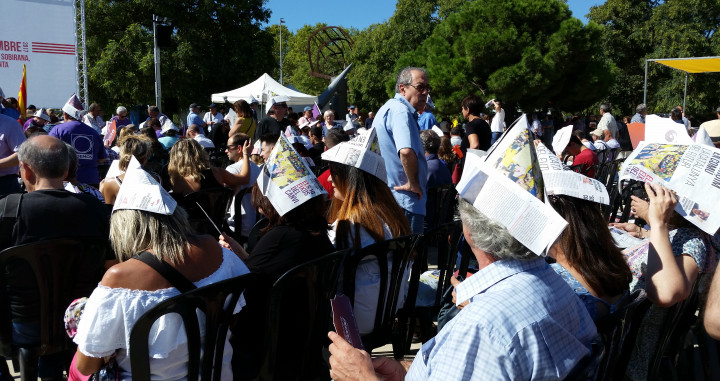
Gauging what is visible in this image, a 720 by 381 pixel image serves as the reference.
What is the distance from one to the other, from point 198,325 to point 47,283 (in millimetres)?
1240

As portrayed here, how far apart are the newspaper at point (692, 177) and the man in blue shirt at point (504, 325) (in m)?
0.97

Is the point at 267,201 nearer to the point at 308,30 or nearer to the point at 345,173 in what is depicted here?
the point at 345,173

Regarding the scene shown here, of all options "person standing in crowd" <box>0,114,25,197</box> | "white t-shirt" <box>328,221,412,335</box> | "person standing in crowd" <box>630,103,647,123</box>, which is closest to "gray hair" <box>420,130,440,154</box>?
"white t-shirt" <box>328,221,412,335</box>

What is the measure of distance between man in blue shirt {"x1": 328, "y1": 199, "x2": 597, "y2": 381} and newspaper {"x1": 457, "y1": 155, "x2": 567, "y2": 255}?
0.17 feet

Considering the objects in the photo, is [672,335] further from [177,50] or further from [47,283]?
[177,50]

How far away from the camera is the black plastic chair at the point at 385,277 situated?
2865mm

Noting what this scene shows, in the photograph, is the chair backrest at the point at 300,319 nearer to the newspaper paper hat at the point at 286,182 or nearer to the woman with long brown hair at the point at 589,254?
the newspaper paper hat at the point at 286,182

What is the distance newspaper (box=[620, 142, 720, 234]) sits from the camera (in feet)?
7.63

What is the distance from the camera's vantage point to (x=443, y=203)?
6035 mm

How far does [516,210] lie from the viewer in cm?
149

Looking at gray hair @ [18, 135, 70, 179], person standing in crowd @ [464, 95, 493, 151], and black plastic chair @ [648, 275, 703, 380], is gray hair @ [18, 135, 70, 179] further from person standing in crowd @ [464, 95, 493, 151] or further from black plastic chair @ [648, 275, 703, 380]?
person standing in crowd @ [464, 95, 493, 151]

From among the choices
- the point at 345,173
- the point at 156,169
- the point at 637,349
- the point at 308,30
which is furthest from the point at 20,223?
the point at 308,30

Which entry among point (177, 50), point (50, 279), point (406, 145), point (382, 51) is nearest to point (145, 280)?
point (50, 279)

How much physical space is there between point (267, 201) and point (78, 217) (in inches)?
41.7
